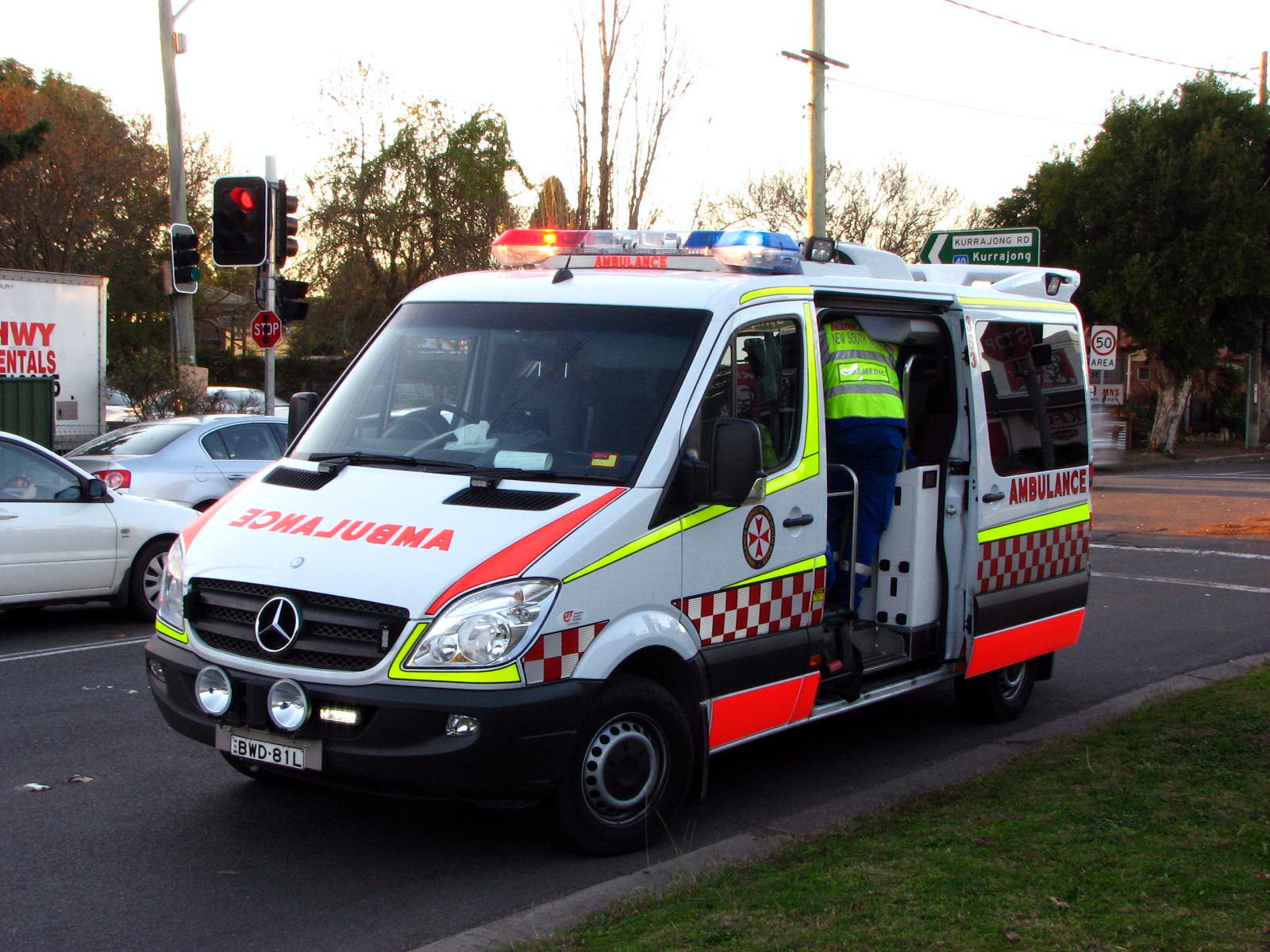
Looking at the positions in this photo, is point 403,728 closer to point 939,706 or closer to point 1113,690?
point 939,706

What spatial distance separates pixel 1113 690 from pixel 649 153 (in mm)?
17287

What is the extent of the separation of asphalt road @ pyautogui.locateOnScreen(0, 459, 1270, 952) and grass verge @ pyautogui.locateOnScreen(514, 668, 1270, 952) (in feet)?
2.12

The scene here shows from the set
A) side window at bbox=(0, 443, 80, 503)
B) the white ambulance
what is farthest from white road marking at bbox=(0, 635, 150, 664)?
the white ambulance

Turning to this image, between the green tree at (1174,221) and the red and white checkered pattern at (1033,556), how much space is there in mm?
28358

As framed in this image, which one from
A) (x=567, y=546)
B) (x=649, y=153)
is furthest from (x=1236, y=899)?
(x=649, y=153)

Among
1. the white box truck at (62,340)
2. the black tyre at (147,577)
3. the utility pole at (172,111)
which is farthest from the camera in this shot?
the utility pole at (172,111)

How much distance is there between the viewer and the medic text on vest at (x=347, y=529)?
4.73 metres

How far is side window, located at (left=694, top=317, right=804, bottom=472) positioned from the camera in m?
5.52

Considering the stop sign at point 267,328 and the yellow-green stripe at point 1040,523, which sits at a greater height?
the stop sign at point 267,328

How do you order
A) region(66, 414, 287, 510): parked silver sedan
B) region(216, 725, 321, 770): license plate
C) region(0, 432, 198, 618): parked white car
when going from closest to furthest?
region(216, 725, 321, 770): license plate
region(0, 432, 198, 618): parked white car
region(66, 414, 287, 510): parked silver sedan

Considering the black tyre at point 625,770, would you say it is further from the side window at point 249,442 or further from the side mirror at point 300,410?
the side window at point 249,442

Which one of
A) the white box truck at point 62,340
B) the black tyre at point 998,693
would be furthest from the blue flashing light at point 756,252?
the white box truck at point 62,340

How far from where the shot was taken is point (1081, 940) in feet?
12.8

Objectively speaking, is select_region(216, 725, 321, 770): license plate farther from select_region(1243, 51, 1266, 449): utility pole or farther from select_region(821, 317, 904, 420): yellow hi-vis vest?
select_region(1243, 51, 1266, 449): utility pole
